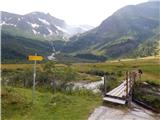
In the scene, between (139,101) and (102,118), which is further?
(139,101)

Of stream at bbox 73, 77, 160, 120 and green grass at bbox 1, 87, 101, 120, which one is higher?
green grass at bbox 1, 87, 101, 120

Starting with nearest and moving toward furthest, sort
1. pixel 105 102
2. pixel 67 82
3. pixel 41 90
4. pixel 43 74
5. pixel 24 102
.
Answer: pixel 24 102, pixel 105 102, pixel 41 90, pixel 67 82, pixel 43 74

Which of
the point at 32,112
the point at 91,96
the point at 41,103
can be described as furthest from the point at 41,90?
the point at 32,112

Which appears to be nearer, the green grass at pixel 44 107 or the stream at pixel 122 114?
the green grass at pixel 44 107

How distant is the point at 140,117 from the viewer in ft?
74.9

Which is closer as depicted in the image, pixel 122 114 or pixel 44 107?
pixel 122 114

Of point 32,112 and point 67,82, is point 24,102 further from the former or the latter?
point 67,82

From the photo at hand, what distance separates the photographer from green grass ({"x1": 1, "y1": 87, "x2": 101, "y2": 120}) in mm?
21469

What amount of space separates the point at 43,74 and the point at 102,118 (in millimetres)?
22480

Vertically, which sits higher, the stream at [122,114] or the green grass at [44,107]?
the green grass at [44,107]

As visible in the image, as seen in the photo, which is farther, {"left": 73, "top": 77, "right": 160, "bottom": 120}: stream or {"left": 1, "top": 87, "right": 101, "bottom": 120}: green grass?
{"left": 73, "top": 77, "right": 160, "bottom": 120}: stream

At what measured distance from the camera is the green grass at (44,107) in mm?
21469

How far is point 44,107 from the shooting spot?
77.7 feet

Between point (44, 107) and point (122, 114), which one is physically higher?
point (44, 107)
